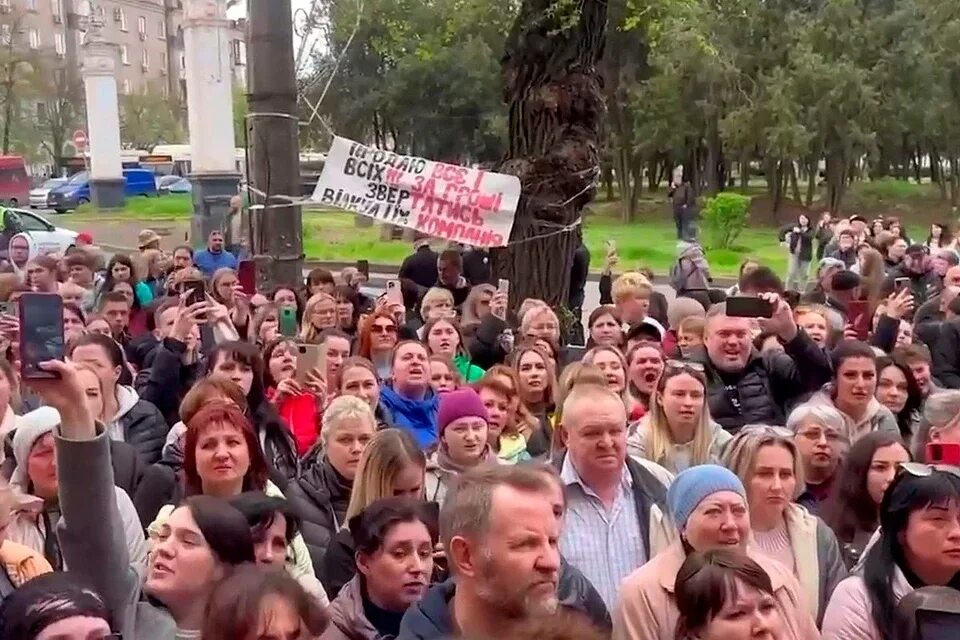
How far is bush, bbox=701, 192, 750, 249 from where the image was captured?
94.1 ft

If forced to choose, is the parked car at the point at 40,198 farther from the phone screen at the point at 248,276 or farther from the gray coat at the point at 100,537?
the gray coat at the point at 100,537

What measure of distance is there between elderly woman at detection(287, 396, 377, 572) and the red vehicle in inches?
1448

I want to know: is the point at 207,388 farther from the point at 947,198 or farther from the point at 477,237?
the point at 947,198

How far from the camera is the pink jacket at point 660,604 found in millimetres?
Result: 3260

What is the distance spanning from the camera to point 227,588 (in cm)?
279

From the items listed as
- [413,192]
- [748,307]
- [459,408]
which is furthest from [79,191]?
[459,408]

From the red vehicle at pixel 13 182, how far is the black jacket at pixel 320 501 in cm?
3684

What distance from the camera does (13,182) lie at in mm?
39156

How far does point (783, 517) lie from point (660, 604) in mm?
816

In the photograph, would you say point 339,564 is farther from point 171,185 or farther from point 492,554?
point 171,185

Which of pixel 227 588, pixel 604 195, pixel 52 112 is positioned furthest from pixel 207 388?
pixel 52 112

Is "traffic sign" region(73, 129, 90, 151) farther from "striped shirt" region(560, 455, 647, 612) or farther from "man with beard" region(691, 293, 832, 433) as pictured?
"striped shirt" region(560, 455, 647, 612)

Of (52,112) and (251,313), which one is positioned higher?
(52,112)

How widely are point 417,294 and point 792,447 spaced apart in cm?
616
